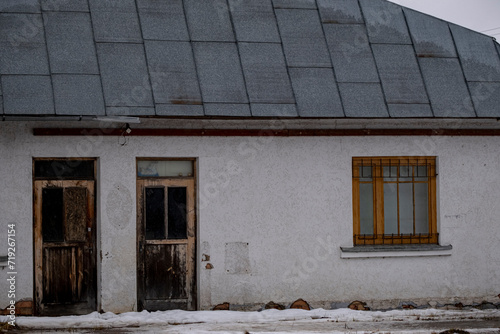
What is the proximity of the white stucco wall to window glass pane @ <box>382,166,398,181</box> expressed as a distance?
28 centimetres

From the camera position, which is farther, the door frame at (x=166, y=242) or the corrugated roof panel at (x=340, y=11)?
the corrugated roof panel at (x=340, y=11)

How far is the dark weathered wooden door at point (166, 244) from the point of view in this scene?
10773 mm

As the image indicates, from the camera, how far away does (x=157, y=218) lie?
10.9 m

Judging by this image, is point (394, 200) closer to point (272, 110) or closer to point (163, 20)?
point (272, 110)

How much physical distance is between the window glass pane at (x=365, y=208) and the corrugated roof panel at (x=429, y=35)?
2169 millimetres

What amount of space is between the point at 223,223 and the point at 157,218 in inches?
37.0

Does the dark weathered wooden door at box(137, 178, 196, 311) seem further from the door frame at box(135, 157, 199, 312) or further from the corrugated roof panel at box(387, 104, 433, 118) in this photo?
the corrugated roof panel at box(387, 104, 433, 118)

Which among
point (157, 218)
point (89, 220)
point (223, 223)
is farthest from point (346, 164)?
point (89, 220)

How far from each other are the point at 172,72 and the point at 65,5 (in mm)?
1808

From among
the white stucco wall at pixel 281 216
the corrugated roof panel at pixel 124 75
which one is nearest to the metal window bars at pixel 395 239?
the white stucco wall at pixel 281 216

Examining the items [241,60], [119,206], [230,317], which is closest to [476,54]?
[241,60]

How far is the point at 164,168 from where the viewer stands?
35.8 feet

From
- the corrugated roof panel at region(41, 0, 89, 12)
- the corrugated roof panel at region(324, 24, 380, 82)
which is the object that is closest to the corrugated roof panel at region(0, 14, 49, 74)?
the corrugated roof panel at region(41, 0, 89, 12)

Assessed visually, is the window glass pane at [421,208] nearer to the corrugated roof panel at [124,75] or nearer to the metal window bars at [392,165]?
the metal window bars at [392,165]
